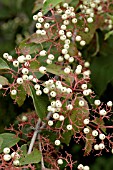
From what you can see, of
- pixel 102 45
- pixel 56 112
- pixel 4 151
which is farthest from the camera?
pixel 102 45

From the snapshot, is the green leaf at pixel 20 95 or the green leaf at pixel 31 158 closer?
the green leaf at pixel 31 158

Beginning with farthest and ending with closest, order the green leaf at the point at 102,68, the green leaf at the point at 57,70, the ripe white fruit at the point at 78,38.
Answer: the green leaf at the point at 102,68
the ripe white fruit at the point at 78,38
the green leaf at the point at 57,70

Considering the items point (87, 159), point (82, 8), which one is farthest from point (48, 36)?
point (87, 159)

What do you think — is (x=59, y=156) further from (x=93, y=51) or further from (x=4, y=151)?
(x=93, y=51)

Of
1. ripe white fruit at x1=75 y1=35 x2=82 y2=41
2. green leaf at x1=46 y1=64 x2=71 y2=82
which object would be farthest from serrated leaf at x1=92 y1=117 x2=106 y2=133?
ripe white fruit at x1=75 y1=35 x2=82 y2=41

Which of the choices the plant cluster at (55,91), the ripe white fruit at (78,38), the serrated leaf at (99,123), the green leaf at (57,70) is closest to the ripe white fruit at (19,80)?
the plant cluster at (55,91)

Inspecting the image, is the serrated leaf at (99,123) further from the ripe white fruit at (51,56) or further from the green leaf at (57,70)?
the ripe white fruit at (51,56)
